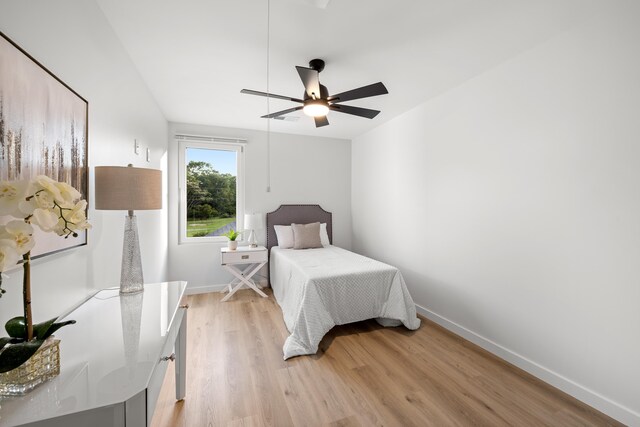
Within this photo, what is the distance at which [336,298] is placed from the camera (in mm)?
2682

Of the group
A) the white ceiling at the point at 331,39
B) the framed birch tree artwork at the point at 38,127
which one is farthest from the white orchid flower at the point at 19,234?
the white ceiling at the point at 331,39

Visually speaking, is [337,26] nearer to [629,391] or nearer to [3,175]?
[3,175]

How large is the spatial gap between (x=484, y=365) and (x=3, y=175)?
10.2 feet

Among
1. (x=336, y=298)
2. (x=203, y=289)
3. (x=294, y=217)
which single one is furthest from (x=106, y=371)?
(x=294, y=217)

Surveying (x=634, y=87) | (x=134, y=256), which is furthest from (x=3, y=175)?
(x=634, y=87)

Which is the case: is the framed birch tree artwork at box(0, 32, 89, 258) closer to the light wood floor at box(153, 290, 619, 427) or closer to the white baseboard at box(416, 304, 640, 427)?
the light wood floor at box(153, 290, 619, 427)

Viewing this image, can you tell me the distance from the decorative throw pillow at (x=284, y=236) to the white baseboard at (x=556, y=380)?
7.66 ft

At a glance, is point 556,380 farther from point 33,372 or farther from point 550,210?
point 33,372

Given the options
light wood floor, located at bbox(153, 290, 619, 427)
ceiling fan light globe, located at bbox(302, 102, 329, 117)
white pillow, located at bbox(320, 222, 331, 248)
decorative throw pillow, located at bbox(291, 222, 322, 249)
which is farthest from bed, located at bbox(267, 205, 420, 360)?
ceiling fan light globe, located at bbox(302, 102, 329, 117)

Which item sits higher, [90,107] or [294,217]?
[90,107]

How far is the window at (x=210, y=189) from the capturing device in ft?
13.2

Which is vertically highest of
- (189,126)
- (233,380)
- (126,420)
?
(189,126)

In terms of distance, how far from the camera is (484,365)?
2232 mm

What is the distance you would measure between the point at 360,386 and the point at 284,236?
251 centimetres
